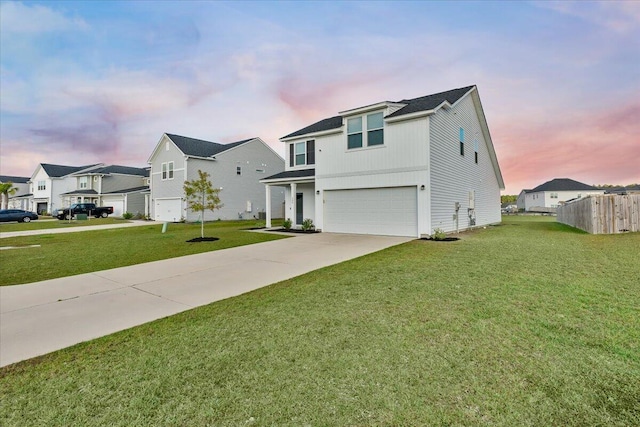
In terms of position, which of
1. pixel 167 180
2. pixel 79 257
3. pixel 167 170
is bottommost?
pixel 79 257

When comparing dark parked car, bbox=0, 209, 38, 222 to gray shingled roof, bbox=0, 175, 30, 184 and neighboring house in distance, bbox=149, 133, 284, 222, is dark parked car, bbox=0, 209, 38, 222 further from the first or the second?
gray shingled roof, bbox=0, 175, 30, 184

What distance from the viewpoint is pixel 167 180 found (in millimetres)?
28234

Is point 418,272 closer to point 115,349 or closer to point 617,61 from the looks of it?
point 115,349

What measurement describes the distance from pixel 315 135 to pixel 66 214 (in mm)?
30745

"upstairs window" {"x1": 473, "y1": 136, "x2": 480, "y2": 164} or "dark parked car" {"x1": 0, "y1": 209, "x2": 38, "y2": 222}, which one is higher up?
"upstairs window" {"x1": 473, "y1": 136, "x2": 480, "y2": 164}

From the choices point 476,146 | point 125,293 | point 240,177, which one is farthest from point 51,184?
point 476,146

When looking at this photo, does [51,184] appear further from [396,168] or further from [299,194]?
[396,168]

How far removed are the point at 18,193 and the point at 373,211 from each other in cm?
7049

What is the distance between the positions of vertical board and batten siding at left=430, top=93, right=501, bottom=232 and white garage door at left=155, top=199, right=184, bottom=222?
906 inches

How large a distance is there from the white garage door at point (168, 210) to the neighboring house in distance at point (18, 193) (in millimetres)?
35415

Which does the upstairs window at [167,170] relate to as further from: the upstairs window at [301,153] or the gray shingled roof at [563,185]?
the gray shingled roof at [563,185]

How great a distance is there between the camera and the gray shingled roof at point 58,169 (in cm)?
4100

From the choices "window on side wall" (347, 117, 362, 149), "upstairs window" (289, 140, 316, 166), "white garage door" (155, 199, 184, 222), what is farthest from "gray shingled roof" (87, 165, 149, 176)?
"window on side wall" (347, 117, 362, 149)

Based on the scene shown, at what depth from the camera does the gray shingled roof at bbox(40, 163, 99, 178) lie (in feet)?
135
